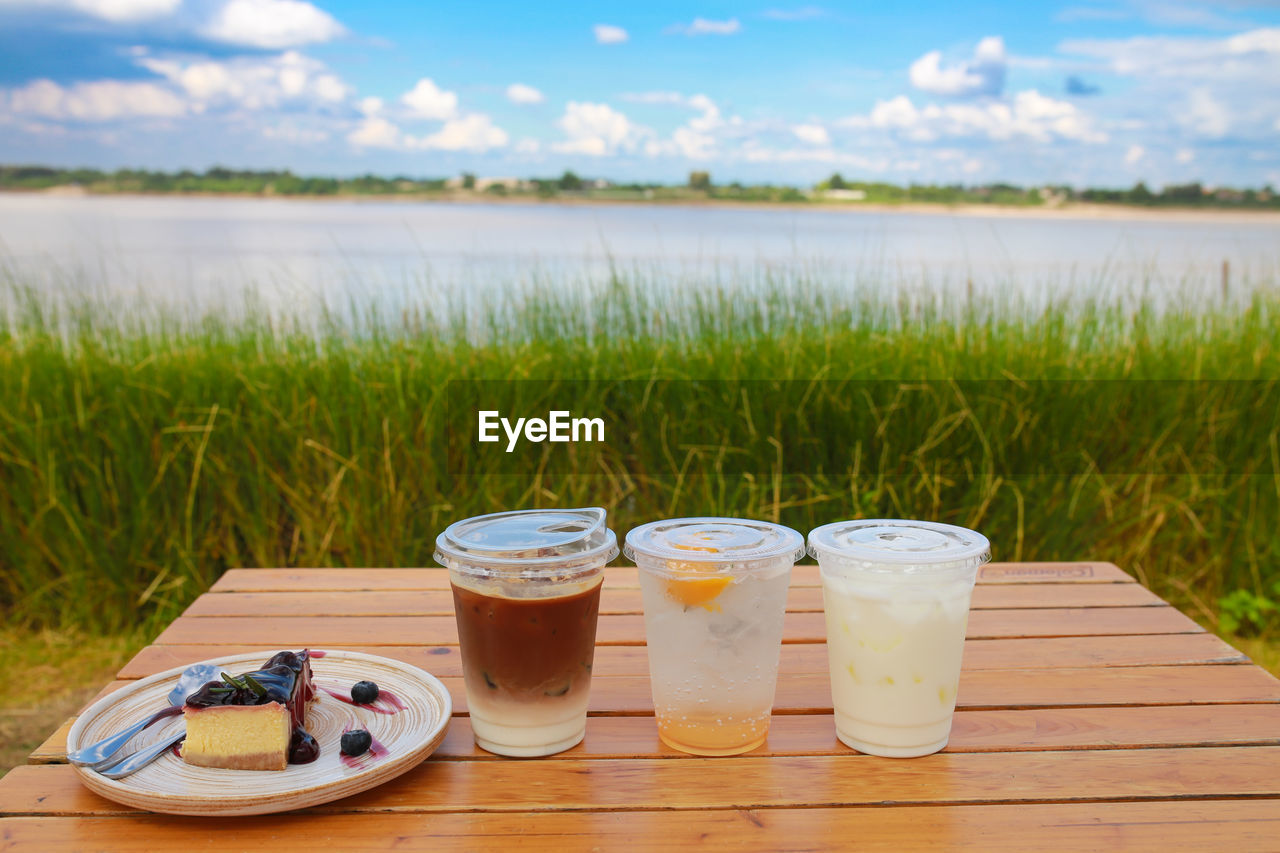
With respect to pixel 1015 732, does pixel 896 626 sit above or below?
above

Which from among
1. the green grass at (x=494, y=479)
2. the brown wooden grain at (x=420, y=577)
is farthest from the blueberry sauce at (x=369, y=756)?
the green grass at (x=494, y=479)

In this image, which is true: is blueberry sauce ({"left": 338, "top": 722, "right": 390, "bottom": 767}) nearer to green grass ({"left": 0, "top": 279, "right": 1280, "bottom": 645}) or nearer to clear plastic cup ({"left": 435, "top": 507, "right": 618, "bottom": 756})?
clear plastic cup ({"left": 435, "top": 507, "right": 618, "bottom": 756})

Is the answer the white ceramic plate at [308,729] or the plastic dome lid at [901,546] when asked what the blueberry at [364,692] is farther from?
the plastic dome lid at [901,546]

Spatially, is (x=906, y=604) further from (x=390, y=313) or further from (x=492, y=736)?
(x=390, y=313)

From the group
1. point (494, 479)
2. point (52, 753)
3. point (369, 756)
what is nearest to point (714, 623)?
point (369, 756)

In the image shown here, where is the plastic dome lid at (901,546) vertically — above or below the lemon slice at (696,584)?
above

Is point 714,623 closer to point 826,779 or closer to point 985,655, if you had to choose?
point 826,779

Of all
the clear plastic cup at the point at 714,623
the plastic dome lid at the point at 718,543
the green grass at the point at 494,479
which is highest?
the plastic dome lid at the point at 718,543
